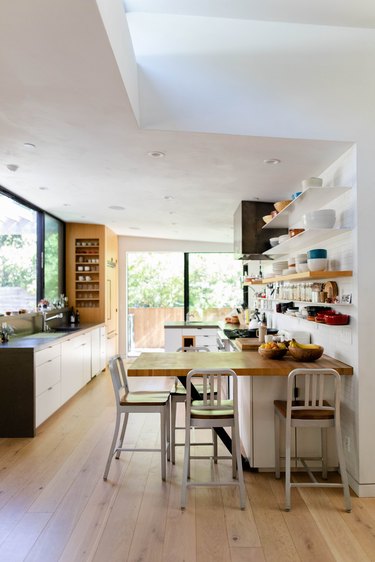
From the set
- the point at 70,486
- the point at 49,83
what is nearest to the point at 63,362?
the point at 70,486

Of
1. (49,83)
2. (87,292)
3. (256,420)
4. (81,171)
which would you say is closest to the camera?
(49,83)

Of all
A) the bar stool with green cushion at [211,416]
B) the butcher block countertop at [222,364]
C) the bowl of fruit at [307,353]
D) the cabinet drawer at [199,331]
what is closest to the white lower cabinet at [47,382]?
the butcher block countertop at [222,364]

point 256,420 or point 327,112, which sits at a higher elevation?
point 327,112

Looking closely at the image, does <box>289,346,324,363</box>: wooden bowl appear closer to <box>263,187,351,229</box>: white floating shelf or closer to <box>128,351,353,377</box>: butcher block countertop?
<box>128,351,353,377</box>: butcher block countertop

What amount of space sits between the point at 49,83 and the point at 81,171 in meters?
1.61

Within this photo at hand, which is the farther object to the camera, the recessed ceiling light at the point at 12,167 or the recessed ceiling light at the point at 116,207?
the recessed ceiling light at the point at 116,207

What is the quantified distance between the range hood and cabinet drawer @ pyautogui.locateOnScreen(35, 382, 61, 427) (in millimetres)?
2693

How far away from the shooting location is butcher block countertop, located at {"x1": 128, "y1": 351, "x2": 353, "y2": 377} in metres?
2.73

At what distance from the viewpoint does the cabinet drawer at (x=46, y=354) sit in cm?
388

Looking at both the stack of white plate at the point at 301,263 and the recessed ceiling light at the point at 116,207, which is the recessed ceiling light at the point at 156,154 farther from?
the recessed ceiling light at the point at 116,207

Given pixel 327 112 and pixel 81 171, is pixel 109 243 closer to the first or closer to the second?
pixel 81 171

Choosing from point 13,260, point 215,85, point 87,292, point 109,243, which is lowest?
point 87,292

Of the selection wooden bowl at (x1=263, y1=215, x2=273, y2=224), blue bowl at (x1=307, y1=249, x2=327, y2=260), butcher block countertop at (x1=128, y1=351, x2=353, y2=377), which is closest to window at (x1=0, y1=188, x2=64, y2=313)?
butcher block countertop at (x1=128, y1=351, x2=353, y2=377)

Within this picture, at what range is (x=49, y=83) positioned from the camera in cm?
221
